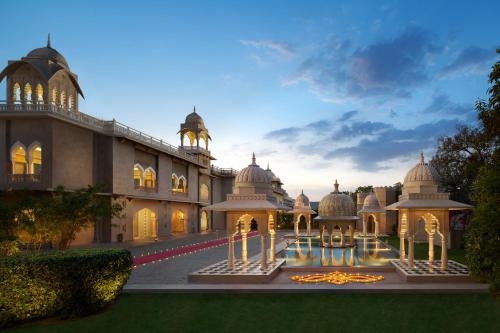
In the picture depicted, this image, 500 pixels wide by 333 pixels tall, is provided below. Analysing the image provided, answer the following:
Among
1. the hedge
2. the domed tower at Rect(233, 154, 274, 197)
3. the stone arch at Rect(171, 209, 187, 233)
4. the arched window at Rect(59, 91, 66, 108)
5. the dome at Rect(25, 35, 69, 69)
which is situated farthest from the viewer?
the stone arch at Rect(171, 209, 187, 233)

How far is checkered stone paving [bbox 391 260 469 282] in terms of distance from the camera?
1362cm

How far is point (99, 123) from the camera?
29656 mm

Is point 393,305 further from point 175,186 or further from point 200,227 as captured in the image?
point 200,227

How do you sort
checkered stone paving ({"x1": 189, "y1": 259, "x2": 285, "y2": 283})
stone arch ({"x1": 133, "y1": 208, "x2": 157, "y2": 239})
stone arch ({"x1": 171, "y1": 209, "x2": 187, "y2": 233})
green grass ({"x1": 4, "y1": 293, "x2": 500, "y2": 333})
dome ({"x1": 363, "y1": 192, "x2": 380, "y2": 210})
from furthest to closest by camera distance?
stone arch ({"x1": 171, "y1": 209, "x2": 187, "y2": 233}) → dome ({"x1": 363, "y1": 192, "x2": 380, "y2": 210}) → stone arch ({"x1": 133, "y1": 208, "x2": 157, "y2": 239}) → checkered stone paving ({"x1": 189, "y1": 259, "x2": 285, "y2": 283}) → green grass ({"x1": 4, "y1": 293, "x2": 500, "y2": 333})

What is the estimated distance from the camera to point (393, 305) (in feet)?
35.4

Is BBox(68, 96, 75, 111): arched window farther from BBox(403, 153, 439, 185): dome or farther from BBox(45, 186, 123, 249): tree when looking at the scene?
BBox(403, 153, 439, 185): dome

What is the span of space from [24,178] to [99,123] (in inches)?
266

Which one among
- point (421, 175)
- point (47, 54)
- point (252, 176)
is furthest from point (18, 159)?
point (421, 175)

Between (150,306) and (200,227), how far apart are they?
1487 inches

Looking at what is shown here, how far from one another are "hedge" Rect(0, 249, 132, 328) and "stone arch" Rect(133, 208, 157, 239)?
25.6 metres

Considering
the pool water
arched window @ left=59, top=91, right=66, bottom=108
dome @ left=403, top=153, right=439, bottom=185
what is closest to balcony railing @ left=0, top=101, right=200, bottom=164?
arched window @ left=59, top=91, right=66, bottom=108

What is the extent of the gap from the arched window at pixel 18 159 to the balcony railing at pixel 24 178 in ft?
2.54

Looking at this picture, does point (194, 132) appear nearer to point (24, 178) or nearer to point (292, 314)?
point (24, 178)

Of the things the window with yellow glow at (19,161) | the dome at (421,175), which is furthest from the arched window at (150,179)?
the dome at (421,175)
